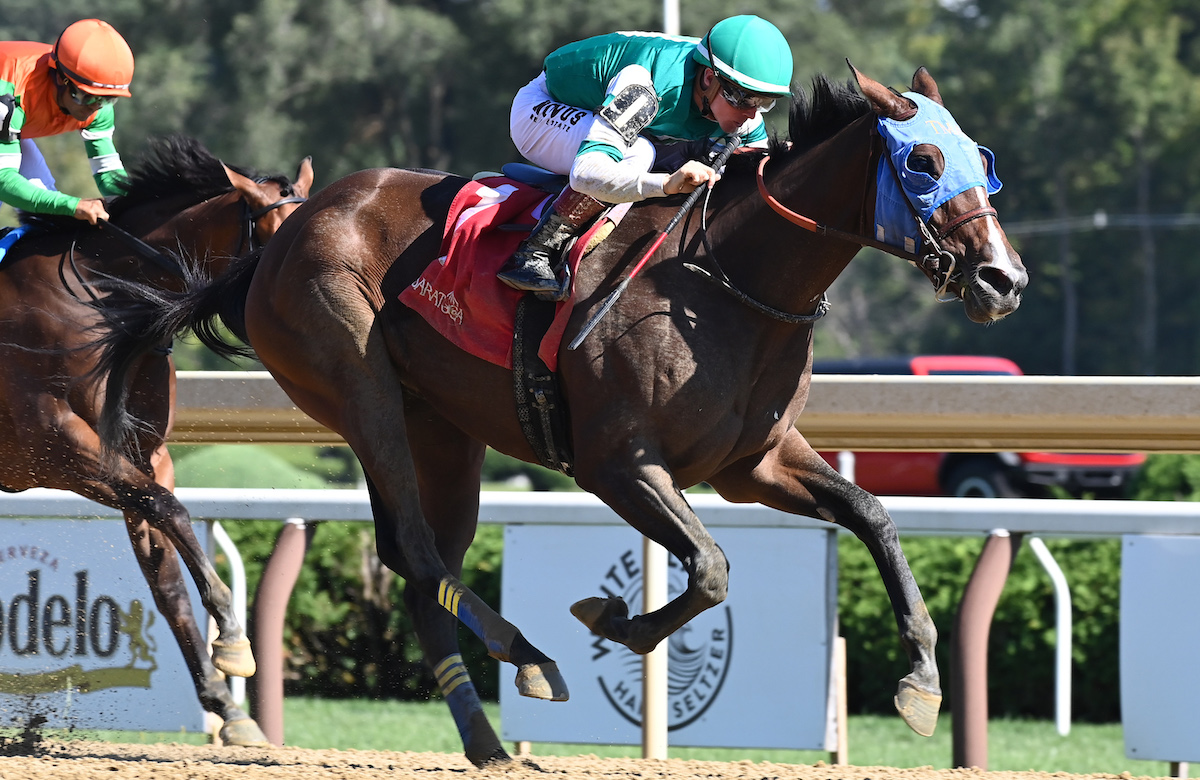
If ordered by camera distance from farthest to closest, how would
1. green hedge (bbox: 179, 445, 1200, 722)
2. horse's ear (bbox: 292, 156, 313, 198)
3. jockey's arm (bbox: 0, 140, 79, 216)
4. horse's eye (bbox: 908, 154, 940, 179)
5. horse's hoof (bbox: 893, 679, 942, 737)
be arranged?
green hedge (bbox: 179, 445, 1200, 722) < horse's ear (bbox: 292, 156, 313, 198) < jockey's arm (bbox: 0, 140, 79, 216) < horse's hoof (bbox: 893, 679, 942, 737) < horse's eye (bbox: 908, 154, 940, 179)

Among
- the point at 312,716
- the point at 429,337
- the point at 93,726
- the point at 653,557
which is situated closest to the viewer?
the point at 429,337

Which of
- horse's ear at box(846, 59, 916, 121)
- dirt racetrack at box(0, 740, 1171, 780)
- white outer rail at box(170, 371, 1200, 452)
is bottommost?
dirt racetrack at box(0, 740, 1171, 780)

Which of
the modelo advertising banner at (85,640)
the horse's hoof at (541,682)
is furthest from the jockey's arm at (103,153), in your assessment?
the horse's hoof at (541,682)

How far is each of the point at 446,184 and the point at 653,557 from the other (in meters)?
1.40

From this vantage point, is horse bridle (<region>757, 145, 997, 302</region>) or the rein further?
the rein

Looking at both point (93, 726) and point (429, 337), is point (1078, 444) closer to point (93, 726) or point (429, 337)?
point (429, 337)

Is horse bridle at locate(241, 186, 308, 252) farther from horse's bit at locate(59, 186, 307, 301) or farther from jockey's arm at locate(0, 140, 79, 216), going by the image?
jockey's arm at locate(0, 140, 79, 216)

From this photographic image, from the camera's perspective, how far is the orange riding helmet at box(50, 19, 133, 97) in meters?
5.10

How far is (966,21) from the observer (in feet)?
123

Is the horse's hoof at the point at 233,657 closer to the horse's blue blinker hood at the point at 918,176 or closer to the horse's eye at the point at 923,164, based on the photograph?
the horse's blue blinker hood at the point at 918,176

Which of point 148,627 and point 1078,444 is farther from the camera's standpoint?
point 148,627

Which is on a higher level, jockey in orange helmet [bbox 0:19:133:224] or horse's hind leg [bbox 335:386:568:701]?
jockey in orange helmet [bbox 0:19:133:224]

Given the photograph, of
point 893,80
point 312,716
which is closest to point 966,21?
point 893,80

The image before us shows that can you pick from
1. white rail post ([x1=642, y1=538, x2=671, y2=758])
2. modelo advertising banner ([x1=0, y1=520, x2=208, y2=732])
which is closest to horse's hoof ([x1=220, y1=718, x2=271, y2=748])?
modelo advertising banner ([x1=0, y1=520, x2=208, y2=732])
